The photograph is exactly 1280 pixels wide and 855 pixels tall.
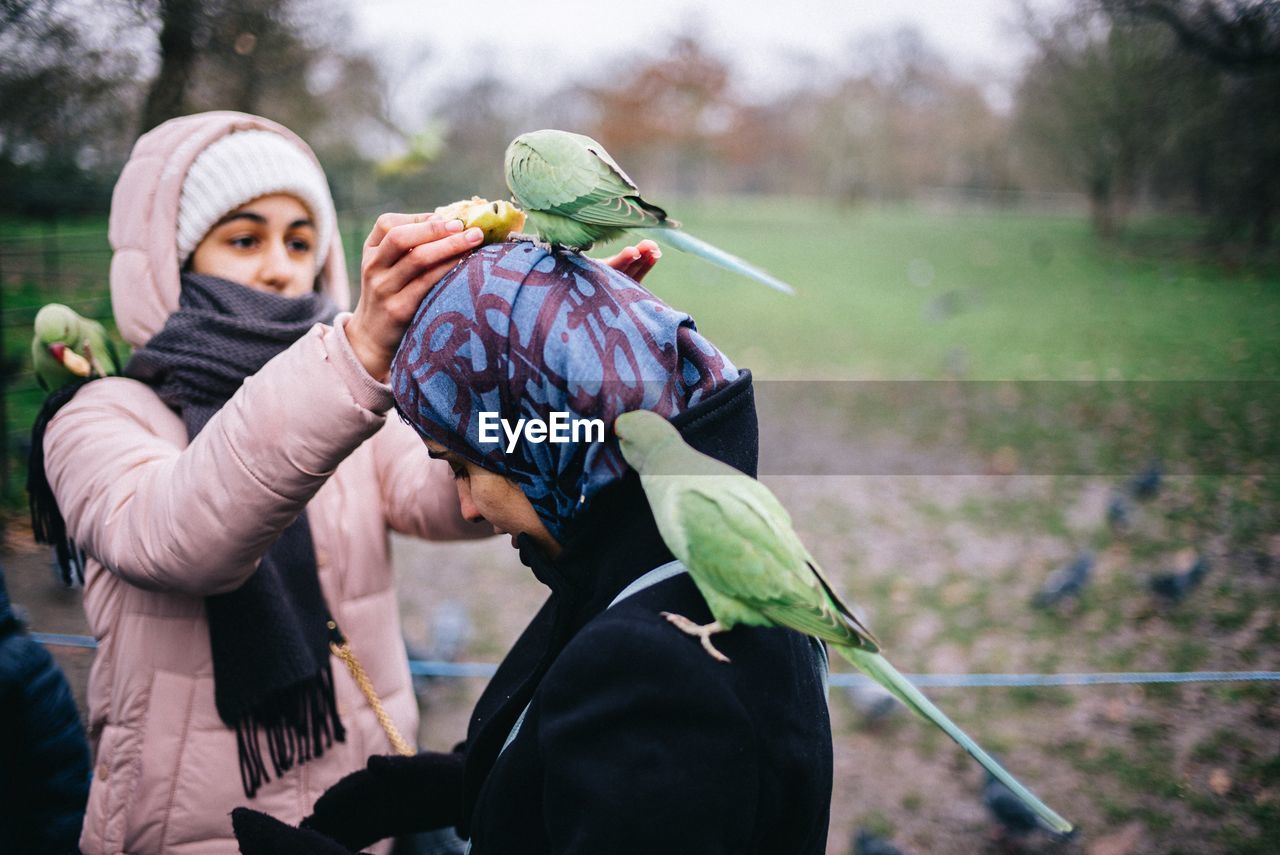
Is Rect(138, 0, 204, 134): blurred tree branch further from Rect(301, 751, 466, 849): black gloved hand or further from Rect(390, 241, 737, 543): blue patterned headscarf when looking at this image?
Rect(301, 751, 466, 849): black gloved hand

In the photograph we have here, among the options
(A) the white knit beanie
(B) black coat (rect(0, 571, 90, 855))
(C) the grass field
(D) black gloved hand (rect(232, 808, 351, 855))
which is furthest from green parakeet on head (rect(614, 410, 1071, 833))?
(C) the grass field

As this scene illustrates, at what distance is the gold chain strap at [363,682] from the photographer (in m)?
→ 2.20

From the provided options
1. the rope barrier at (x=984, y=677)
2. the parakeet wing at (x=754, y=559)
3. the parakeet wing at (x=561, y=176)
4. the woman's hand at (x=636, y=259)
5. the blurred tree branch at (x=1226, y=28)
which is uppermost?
the blurred tree branch at (x=1226, y=28)

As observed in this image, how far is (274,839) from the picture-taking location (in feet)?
4.93

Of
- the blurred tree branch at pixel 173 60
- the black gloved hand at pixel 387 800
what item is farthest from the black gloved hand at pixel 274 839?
the blurred tree branch at pixel 173 60

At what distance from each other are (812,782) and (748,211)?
168 ft

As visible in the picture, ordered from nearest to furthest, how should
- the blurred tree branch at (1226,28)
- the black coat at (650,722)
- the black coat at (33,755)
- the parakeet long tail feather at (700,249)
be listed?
the black coat at (650,722) → the parakeet long tail feather at (700,249) → the black coat at (33,755) → the blurred tree branch at (1226,28)

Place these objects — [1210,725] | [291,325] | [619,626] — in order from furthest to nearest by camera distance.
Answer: [1210,725] < [291,325] < [619,626]

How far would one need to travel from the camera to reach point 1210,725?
466 cm

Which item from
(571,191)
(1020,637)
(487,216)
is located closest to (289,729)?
(487,216)

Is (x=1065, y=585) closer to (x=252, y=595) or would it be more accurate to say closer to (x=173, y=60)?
(x=252, y=595)

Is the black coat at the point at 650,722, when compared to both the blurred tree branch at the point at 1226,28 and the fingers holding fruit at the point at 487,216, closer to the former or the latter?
the fingers holding fruit at the point at 487,216

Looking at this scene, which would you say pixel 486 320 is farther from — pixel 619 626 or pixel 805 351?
pixel 805 351

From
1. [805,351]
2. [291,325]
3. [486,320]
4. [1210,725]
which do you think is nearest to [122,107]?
[291,325]
